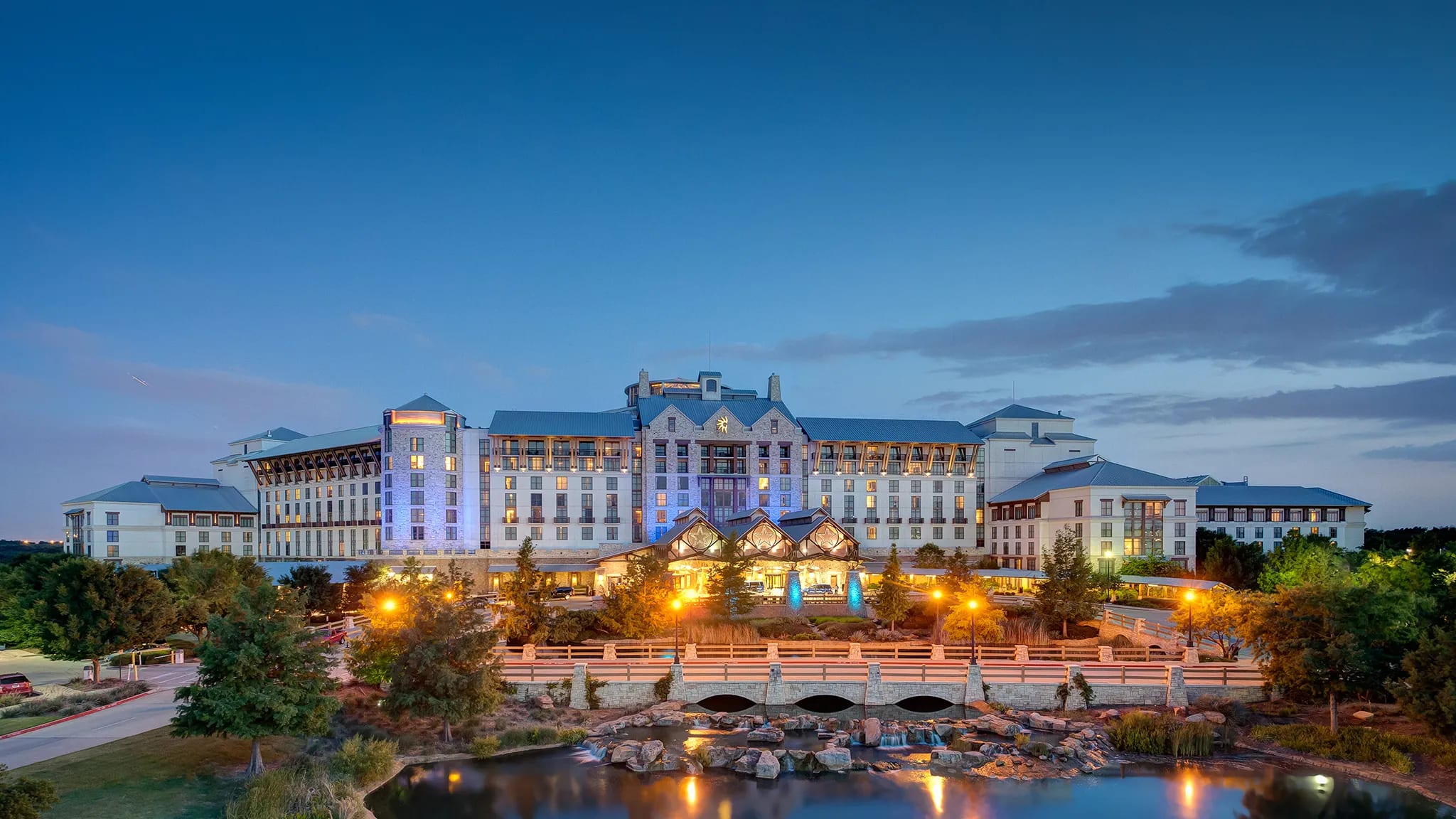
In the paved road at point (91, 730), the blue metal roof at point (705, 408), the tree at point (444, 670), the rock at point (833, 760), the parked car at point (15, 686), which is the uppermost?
the blue metal roof at point (705, 408)

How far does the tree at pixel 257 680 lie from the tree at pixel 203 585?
16.5 meters

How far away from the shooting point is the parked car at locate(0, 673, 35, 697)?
35062 mm

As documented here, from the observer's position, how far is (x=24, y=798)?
16.5 m

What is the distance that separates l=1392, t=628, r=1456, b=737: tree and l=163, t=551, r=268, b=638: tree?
4492 centimetres

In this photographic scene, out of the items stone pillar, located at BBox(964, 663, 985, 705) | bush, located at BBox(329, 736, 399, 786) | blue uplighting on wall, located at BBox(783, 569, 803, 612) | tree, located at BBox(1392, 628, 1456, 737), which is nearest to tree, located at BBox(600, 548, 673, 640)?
blue uplighting on wall, located at BBox(783, 569, 803, 612)

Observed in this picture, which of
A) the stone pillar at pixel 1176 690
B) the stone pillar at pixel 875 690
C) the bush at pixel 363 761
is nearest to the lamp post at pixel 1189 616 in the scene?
the stone pillar at pixel 1176 690

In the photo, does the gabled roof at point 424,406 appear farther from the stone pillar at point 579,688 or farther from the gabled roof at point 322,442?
the stone pillar at point 579,688

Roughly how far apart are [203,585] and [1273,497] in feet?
309

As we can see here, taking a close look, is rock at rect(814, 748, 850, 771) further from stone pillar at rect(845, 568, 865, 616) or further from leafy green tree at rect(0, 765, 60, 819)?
stone pillar at rect(845, 568, 865, 616)

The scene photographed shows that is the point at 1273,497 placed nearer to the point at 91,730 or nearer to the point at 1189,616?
the point at 1189,616

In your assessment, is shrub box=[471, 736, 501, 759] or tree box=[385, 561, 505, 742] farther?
shrub box=[471, 736, 501, 759]

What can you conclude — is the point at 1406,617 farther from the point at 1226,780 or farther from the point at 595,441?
the point at 595,441

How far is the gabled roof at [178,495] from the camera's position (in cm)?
8788

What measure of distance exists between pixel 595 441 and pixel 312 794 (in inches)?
2432
